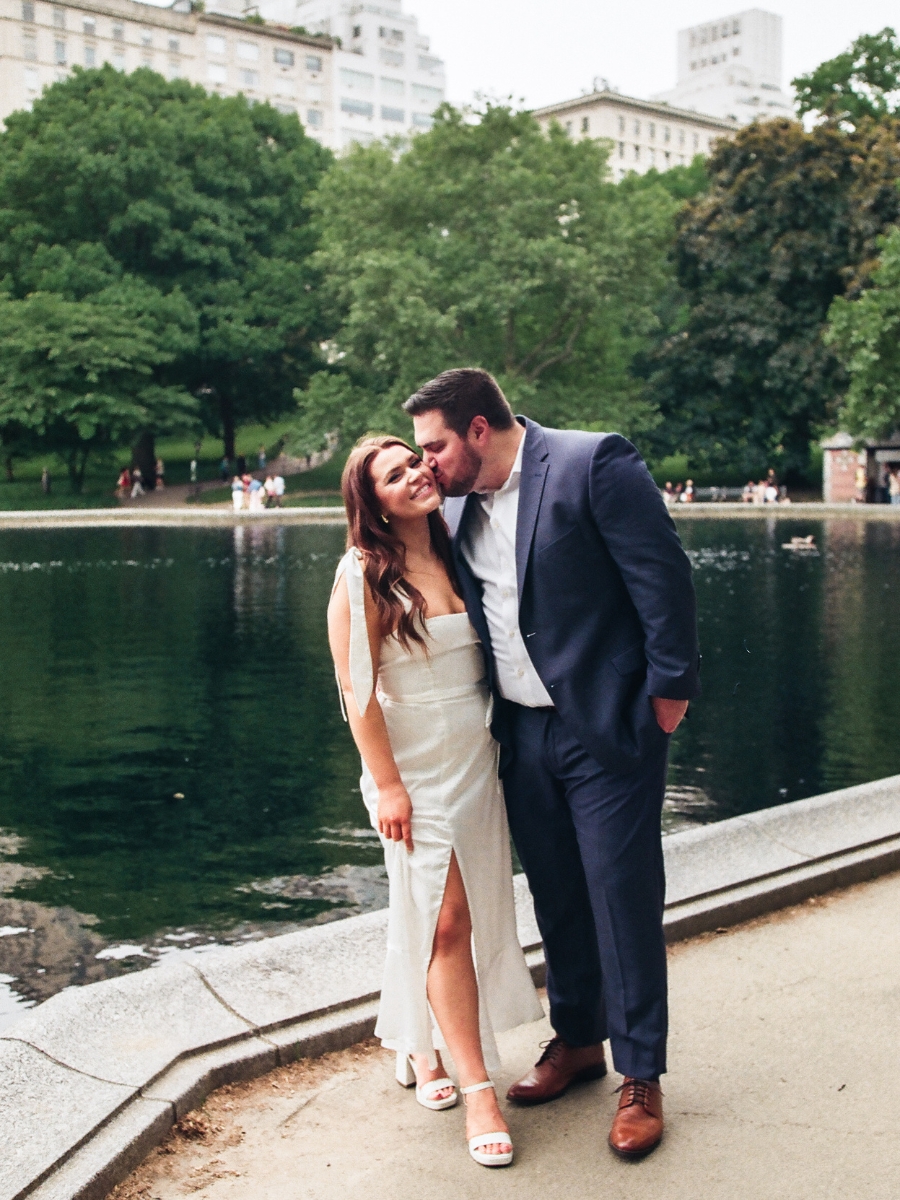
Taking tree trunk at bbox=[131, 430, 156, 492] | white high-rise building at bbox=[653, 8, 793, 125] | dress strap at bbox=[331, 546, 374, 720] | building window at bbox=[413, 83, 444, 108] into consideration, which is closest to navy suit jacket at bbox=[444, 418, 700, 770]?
dress strap at bbox=[331, 546, 374, 720]

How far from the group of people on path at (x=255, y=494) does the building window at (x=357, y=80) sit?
246ft

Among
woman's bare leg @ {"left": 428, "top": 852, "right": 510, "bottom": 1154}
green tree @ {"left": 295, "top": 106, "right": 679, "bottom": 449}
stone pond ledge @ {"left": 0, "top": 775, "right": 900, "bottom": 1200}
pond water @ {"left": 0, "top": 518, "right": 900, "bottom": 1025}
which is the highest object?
green tree @ {"left": 295, "top": 106, "right": 679, "bottom": 449}

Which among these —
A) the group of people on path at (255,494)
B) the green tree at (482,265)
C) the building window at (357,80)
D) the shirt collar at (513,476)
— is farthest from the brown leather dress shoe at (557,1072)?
the building window at (357,80)

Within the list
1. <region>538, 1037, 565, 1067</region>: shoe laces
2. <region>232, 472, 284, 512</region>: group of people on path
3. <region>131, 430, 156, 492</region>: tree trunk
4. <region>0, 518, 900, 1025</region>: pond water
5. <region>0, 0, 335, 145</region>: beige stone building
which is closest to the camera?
<region>538, 1037, 565, 1067</region>: shoe laces

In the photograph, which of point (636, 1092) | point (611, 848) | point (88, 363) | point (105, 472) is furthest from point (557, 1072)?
point (105, 472)

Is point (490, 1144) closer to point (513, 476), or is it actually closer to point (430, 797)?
point (430, 797)

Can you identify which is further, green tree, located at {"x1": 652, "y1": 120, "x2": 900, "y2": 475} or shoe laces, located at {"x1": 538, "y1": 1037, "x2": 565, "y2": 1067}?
green tree, located at {"x1": 652, "y1": 120, "x2": 900, "y2": 475}

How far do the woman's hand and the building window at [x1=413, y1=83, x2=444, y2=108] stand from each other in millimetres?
126571

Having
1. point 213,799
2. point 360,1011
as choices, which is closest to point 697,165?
point 213,799

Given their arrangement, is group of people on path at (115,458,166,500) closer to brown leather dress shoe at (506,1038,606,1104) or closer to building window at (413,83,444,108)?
brown leather dress shoe at (506,1038,606,1104)

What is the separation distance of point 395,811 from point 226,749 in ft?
23.8

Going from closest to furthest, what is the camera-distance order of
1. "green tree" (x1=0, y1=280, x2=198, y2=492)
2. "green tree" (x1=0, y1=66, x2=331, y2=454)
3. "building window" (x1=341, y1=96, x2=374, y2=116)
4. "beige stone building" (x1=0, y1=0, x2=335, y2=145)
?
"green tree" (x1=0, y1=280, x2=198, y2=492), "green tree" (x1=0, y1=66, x2=331, y2=454), "beige stone building" (x1=0, y1=0, x2=335, y2=145), "building window" (x1=341, y1=96, x2=374, y2=116)

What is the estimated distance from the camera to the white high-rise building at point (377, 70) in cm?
11588

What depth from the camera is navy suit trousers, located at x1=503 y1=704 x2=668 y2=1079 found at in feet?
11.2
